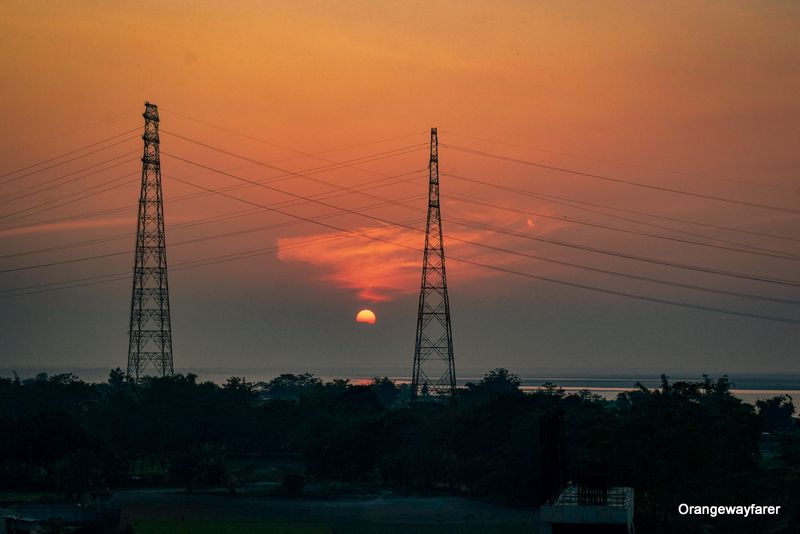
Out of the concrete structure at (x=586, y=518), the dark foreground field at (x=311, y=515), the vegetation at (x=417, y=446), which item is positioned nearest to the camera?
the concrete structure at (x=586, y=518)

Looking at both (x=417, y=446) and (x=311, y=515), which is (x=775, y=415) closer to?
(x=417, y=446)

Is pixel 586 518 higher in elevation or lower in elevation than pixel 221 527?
higher

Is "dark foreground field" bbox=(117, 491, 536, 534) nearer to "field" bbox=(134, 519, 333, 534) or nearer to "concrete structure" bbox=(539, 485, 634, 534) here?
"field" bbox=(134, 519, 333, 534)

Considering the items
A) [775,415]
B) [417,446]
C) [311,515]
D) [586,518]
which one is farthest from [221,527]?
[775,415]

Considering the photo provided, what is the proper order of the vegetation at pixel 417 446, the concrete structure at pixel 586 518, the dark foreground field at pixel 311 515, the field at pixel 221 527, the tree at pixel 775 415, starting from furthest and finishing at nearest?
the tree at pixel 775 415 < the dark foreground field at pixel 311 515 < the field at pixel 221 527 < the vegetation at pixel 417 446 < the concrete structure at pixel 586 518

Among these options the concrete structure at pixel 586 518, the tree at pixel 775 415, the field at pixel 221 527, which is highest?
the tree at pixel 775 415

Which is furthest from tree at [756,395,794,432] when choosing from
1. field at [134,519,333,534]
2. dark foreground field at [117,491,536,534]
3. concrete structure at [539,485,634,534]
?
concrete structure at [539,485,634,534]

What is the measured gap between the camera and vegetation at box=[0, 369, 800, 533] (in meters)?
73.5

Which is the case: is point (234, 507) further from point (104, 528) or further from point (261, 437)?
point (261, 437)

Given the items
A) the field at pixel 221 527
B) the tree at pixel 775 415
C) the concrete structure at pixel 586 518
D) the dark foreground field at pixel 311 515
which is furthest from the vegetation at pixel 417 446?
the tree at pixel 775 415

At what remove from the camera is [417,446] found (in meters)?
115

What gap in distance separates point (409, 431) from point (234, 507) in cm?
2987

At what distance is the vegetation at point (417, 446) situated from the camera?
7350 cm

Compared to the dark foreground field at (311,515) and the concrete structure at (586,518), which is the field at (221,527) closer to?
the dark foreground field at (311,515)
